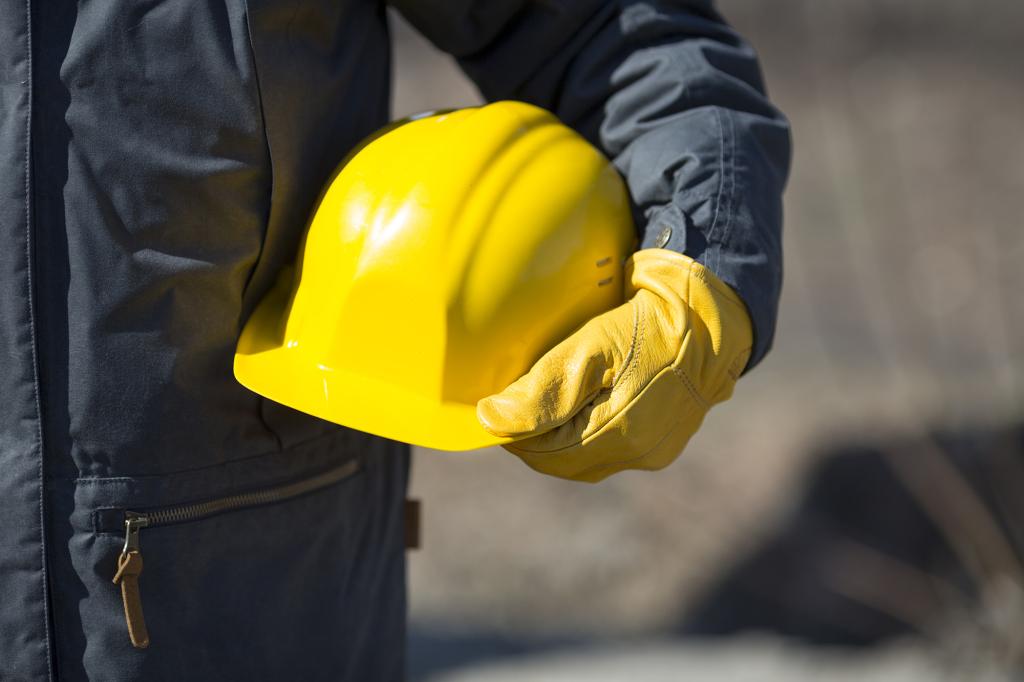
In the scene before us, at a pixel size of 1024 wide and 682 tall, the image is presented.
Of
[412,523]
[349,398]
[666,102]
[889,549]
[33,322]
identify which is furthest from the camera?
[889,549]

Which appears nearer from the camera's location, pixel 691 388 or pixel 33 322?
pixel 33 322

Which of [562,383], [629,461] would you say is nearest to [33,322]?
[562,383]

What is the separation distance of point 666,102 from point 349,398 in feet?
1.78

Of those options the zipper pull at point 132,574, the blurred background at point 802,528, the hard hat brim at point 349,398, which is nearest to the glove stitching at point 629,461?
the hard hat brim at point 349,398

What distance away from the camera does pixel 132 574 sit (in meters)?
1.16

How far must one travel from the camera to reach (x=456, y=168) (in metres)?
1.28

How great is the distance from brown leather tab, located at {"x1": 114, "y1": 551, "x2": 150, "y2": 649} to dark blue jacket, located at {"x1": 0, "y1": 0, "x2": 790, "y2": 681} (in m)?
0.02

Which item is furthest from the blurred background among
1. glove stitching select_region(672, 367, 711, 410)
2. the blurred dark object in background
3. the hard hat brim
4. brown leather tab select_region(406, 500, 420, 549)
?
the hard hat brim

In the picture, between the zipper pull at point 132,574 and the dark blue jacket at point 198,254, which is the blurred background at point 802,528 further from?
the zipper pull at point 132,574

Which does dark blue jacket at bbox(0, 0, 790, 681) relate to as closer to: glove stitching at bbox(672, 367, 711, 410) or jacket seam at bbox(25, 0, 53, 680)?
jacket seam at bbox(25, 0, 53, 680)

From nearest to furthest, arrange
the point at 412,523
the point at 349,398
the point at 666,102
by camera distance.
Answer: the point at 349,398, the point at 666,102, the point at 412,523

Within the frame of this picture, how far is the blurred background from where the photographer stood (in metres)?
3.77

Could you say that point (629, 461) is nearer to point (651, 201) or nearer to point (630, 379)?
point (630, 379)

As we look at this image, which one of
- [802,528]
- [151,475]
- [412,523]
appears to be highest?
[151,475]
